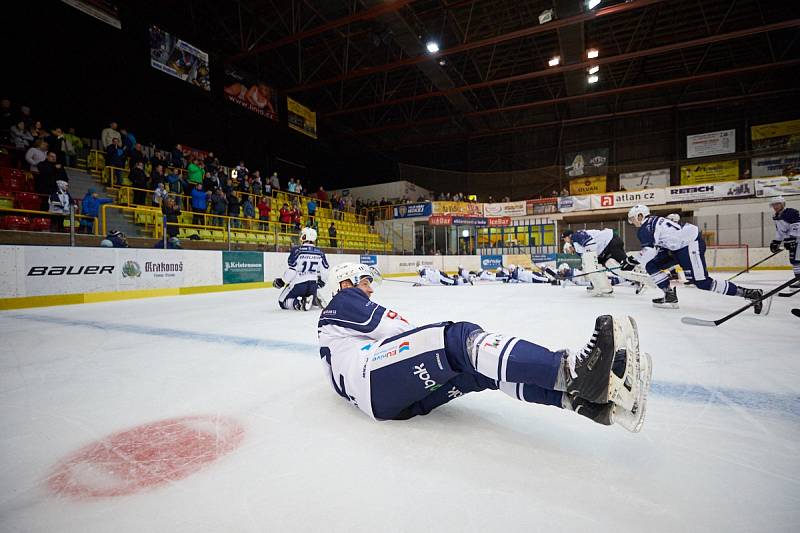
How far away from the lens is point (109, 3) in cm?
1027

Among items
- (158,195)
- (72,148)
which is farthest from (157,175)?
(72,148)

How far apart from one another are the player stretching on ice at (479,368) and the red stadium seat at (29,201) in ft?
30.5

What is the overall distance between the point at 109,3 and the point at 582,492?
49.6 feet

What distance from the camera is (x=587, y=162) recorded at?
24.2 m

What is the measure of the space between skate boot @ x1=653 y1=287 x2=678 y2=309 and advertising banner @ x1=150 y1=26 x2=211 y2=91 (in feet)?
49.5

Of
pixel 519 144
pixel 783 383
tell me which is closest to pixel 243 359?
pixel 783 383

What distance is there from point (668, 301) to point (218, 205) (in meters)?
11.6

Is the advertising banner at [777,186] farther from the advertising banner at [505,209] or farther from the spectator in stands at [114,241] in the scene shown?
the spectator in stands at [114,241]

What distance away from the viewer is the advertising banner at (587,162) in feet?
78.0

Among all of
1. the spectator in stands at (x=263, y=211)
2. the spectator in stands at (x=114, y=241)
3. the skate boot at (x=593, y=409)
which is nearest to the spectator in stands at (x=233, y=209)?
the spectator in stands at (x=263, y=211)

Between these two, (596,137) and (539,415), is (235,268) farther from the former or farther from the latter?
(596,137)

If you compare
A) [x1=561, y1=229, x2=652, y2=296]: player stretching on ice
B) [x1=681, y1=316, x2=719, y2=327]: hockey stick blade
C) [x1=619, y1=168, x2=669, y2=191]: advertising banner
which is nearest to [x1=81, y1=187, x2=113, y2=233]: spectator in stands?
[x1=561, y1=229, x2=652, y2=296]: player stretching on ice

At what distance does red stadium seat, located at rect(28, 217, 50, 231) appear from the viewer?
7062mm

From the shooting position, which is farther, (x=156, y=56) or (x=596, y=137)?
(x=596, y=137)
